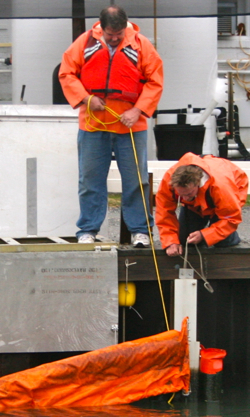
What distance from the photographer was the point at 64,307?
18.1ft

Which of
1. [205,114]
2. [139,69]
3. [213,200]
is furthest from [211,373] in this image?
[205,114]

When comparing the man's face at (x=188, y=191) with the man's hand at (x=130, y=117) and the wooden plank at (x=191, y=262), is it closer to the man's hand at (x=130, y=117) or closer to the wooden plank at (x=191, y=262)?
the wooden plank at (x=191, y=262)

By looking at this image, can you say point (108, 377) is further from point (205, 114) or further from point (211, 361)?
point (205, 114)

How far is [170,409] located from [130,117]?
7.55ft

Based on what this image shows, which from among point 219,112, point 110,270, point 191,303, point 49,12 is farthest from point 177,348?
point 219,112

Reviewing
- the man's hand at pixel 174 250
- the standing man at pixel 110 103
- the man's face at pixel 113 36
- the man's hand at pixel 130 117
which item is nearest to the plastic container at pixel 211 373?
the man's hand at pixel 174 250

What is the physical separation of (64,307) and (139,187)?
3.75ft

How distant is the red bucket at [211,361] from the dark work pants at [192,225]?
2.88 feet

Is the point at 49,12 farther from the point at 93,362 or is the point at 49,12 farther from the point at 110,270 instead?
the point at 93,362

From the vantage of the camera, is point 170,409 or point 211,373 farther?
point 211,373

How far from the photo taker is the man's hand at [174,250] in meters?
5.54

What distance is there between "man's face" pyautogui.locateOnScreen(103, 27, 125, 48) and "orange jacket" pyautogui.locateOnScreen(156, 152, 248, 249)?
1.05 m

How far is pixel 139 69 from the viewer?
5.58 m

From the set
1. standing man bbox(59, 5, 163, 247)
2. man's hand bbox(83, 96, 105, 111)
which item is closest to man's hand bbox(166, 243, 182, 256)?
standing man bbox(59, 5, 163, 247)
